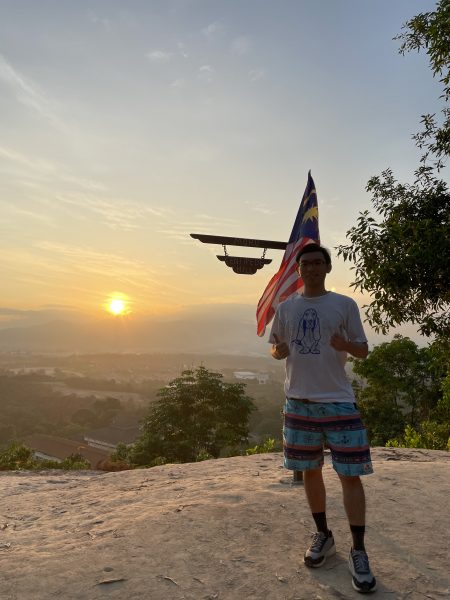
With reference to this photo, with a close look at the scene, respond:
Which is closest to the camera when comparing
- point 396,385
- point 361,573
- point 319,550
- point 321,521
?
point 361,573

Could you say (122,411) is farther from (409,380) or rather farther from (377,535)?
(377,535)

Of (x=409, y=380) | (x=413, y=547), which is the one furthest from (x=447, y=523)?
(x=409, y=380)

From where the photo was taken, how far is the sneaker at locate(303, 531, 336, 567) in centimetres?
328

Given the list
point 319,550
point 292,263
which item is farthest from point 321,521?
point 292,263

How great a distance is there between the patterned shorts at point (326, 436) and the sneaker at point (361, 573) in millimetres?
639

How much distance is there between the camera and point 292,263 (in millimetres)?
6586

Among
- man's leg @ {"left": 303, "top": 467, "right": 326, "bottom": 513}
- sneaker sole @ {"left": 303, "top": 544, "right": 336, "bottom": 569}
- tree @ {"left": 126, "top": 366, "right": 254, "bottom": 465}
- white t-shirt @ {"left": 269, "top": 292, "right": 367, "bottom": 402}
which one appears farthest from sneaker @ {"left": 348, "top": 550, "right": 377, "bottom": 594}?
tree @ {"left": 126, "top": 366, "right": 254, "bottom": 465}

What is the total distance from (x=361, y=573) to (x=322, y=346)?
5.56ft

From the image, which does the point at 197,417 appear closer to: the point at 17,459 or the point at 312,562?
→ the point at 17,459

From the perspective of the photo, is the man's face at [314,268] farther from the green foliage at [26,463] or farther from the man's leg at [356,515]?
the green foliage at [26,463]

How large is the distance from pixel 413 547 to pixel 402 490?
1773 mm

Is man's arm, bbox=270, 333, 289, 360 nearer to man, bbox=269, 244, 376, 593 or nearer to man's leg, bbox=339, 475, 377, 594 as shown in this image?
man, bbox=269, 244, 376, 593

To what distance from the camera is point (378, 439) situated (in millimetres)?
24594

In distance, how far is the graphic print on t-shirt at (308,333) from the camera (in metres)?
3.24
